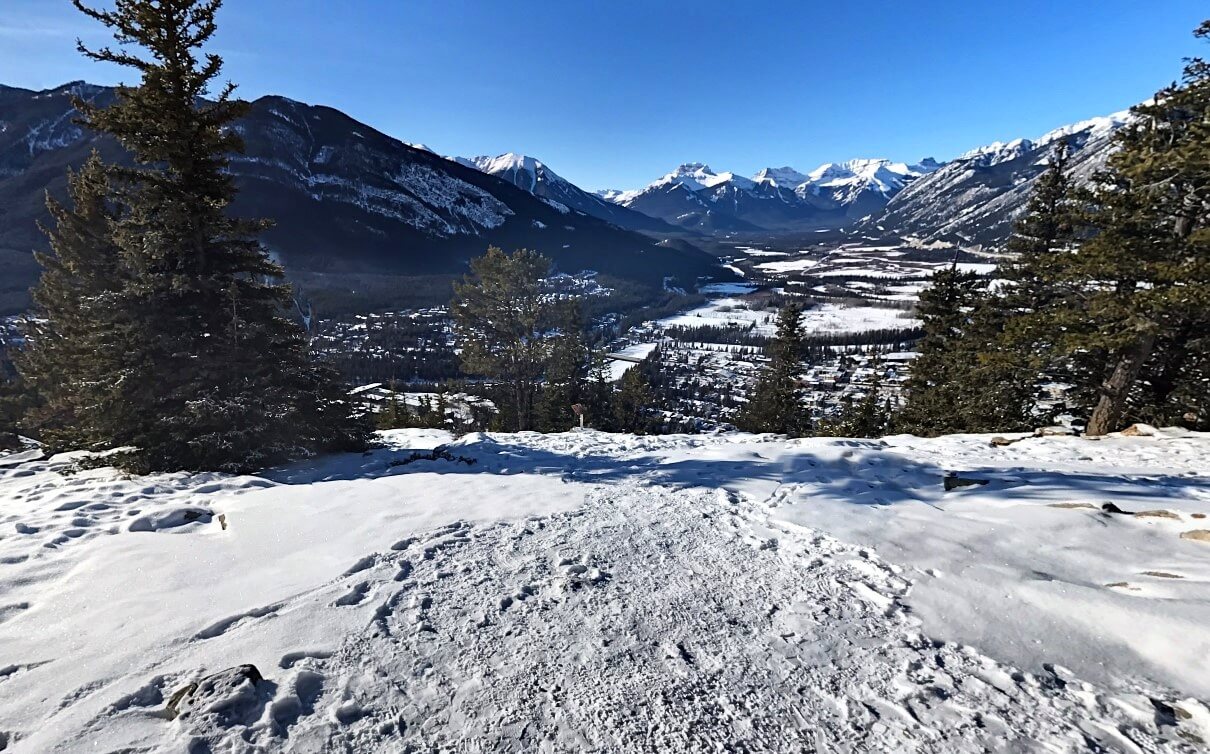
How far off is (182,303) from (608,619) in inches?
509

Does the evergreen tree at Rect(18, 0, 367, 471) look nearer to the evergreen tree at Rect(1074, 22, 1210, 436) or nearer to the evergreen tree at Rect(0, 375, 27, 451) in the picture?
the evergreen tree at Rect(0, 375, 27, 451)

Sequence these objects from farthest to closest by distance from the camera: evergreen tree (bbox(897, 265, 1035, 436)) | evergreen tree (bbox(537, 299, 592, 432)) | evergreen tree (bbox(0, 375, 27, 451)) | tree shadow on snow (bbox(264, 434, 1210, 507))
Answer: evergreen tree (bbox(537, 299, 592, 432))
evergreen tree (bbox(0, 375, 27, 451))
evergreen tree (bbox(897, 265, 1035, 436))
tree shadow on snow (bbox(264, 434, 1210, 507))

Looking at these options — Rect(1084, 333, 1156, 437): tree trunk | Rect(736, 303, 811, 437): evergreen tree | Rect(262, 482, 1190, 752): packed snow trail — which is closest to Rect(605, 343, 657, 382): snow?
Rect(736, 303, 811, 437): evergreen tree

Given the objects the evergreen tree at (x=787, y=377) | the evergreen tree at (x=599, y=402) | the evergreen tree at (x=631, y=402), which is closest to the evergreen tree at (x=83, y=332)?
the evergreen tree at (x=599, y=402)

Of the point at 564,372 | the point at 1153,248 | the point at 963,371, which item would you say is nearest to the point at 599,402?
the point at 564,372

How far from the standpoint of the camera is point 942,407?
24.1 metres

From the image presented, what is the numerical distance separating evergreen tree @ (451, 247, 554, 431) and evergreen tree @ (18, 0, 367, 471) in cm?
1261

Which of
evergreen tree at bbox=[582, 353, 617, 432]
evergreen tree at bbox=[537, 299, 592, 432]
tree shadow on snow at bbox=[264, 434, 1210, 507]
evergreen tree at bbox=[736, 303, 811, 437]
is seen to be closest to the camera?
tree shadow on snow at bbox=[264, 434, 1210, 507]

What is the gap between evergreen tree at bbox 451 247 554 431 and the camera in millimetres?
24797

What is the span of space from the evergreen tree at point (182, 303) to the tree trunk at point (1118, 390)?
22.0 meters

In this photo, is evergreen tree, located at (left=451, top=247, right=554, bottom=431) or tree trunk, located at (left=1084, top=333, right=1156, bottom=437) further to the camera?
evergreen tree, located at (left=451, top=247, right=554, bottom=431)

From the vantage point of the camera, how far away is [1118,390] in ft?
46.4

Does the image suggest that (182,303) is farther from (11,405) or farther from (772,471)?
(11,405)

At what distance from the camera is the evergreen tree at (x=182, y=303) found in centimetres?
1090
